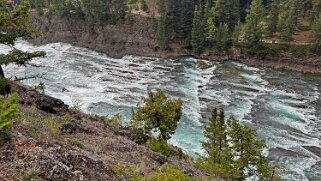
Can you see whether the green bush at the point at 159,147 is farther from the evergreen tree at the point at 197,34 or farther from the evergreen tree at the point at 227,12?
the evergreen tree at the point at 227,12

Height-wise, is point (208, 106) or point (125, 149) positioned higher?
point (125, 149)

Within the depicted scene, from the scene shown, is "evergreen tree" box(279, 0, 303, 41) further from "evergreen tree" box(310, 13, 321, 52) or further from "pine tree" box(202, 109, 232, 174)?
"pine tree" box(202, 109, 232, 174)

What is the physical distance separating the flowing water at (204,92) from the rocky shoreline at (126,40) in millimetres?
4178

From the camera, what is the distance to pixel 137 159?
2242 cm

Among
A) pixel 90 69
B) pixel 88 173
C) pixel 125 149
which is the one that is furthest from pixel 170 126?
pixel 90 69

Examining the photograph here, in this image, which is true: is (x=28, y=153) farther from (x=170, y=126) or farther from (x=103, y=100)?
(x=103, y=100)

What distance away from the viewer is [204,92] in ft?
239

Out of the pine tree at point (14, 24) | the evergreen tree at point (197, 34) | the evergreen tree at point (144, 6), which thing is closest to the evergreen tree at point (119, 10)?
the evergreen tree at point (144, 6)

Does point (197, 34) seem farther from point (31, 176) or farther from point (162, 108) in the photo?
point (31, 176)

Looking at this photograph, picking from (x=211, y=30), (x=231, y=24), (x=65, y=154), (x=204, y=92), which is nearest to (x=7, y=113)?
Result: (x=65, y=154)

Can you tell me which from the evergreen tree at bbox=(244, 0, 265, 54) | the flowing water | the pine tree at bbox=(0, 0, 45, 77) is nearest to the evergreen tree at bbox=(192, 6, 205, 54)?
the flowing water

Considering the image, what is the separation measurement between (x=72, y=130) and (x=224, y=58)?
78285mm

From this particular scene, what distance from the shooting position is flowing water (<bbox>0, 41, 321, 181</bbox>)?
51250 mm

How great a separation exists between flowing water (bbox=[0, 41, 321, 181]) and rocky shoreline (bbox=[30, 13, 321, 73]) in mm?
4178
